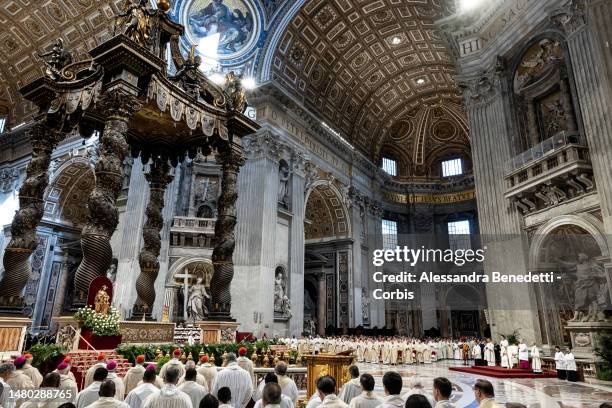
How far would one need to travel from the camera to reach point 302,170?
1847cm

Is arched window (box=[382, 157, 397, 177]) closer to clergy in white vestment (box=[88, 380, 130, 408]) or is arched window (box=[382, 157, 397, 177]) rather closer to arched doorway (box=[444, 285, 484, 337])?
arched doorway (box=[444, 285, 484, 337])

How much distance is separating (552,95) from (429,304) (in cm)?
1681

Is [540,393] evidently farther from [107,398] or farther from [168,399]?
[107,398]

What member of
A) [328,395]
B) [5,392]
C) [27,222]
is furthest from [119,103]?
[328,395]

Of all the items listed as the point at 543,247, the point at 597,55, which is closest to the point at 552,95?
the point at 597,55

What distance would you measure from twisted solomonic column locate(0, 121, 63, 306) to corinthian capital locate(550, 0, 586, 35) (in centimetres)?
1190

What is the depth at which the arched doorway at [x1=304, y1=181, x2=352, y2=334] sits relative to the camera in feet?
66.6

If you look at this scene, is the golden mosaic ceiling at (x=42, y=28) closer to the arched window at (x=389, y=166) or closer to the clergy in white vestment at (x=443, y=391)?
the clergy in white vestment at (x=443, y=391)

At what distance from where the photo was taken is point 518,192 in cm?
1106

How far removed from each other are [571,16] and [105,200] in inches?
446

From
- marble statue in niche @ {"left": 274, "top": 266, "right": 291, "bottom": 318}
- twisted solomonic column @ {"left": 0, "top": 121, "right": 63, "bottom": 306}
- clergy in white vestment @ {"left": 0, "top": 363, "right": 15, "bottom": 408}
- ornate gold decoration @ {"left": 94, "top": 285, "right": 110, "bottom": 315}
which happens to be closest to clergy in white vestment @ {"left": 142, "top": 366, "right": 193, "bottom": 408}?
clergy in white vestment @ {"left": 0, "top": 363, "right": 15, "bottom": 408}

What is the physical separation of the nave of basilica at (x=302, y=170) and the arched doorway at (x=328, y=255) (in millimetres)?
116

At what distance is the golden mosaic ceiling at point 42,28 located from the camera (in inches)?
639

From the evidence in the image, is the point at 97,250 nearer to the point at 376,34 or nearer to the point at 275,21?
the point at 275,21
